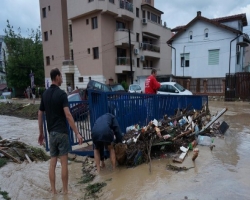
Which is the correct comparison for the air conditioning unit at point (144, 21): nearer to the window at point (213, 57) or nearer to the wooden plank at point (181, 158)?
the window at point (213, 57)

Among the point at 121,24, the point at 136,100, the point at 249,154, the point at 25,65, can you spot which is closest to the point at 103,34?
the point at 121,24

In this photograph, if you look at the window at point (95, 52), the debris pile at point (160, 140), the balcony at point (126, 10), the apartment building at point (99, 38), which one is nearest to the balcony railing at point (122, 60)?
the apartment building at point (99, 38)

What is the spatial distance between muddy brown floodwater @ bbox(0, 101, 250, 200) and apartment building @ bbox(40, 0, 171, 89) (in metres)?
18.8

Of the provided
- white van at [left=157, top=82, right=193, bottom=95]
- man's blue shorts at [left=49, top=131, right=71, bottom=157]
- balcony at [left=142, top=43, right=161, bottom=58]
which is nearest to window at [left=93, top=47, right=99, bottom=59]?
balcony at [left=142, top=43, right=161, bottom=58]

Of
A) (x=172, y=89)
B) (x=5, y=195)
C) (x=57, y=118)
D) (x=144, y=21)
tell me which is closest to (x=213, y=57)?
(x=172, y=89)

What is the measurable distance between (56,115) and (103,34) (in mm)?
23712

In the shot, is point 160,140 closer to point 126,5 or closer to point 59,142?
point 59,142

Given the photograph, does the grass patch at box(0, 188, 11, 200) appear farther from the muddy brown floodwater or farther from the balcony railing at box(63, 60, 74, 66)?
the balcony railing at box(63, 60, 74, 66)

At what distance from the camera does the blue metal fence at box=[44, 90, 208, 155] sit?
15.9ft

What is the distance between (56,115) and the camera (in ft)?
11.4

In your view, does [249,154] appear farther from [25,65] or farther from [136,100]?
[25,65]

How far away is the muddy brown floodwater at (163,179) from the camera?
3.21 metres

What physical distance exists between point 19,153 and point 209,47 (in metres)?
22.5

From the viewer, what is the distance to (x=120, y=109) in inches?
202
